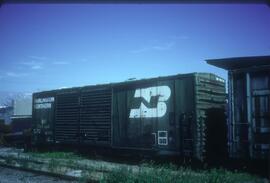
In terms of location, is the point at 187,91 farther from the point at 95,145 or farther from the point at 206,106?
the point at 95,145

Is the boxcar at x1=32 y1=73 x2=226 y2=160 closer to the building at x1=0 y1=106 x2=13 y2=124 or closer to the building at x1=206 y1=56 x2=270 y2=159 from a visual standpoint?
the building at x1=206 y1=56 x2=270 y2=159

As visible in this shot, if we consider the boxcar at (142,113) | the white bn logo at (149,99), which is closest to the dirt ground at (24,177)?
the boxcar at (142,113)

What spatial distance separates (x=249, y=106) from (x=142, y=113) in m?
4.98

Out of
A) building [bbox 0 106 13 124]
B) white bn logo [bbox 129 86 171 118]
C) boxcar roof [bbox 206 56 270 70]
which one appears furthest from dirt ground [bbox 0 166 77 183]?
building [bbox 0 106 13 124]

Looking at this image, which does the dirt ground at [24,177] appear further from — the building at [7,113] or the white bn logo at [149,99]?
the building at [7,113]

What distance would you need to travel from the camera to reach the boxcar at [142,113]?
12.4 m

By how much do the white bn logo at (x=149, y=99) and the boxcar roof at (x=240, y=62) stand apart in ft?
8.20

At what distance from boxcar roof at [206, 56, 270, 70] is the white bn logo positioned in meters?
2.50

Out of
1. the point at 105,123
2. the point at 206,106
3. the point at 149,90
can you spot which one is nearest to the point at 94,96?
the point at 105,123

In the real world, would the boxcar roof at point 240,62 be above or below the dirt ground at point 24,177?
above

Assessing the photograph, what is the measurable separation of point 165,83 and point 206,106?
1.95 meters

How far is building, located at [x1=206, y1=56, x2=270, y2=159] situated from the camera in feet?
32.8

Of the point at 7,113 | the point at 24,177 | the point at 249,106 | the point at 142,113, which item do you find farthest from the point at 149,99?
the point at 7,113

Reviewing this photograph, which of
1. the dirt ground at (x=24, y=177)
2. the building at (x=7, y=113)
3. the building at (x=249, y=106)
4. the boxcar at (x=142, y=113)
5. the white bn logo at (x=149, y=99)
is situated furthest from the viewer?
the building at (x=7, y=113)
